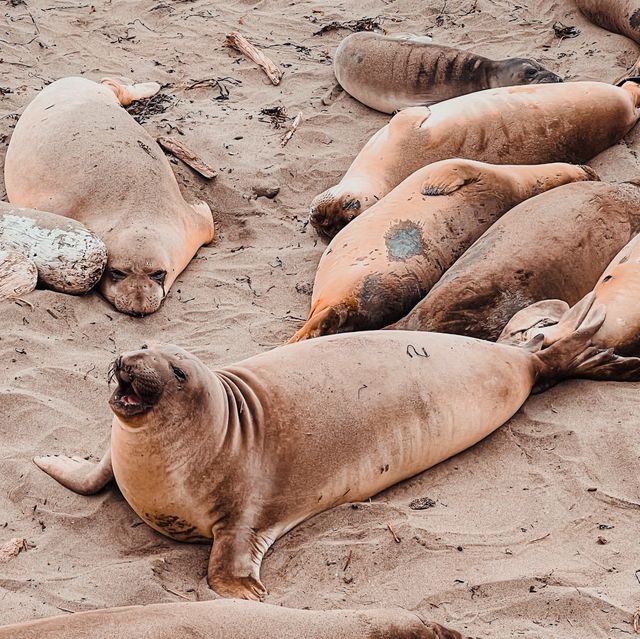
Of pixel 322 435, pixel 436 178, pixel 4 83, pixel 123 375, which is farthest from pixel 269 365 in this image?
pixel 4 83

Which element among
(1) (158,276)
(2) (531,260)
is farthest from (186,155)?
(2) (531,260)

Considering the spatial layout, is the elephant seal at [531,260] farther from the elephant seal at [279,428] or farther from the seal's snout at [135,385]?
the seal's snout at [135,385]

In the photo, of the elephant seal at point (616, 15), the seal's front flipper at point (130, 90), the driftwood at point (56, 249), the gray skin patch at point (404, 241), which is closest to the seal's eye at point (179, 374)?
the gray skin patch at point (404, 241)

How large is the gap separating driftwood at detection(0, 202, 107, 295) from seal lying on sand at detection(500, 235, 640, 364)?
211cm

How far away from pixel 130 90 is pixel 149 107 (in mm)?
184

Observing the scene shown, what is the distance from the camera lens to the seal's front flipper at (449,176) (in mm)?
5841

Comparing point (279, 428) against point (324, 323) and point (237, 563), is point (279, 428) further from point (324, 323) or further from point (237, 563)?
point (324, 323)

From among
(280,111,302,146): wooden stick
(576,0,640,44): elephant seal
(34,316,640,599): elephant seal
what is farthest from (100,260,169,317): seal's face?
(576,0,640,44): elephant seal

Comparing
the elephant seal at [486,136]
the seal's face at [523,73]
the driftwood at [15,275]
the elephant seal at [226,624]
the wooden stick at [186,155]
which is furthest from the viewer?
the seal's face at [523,73]

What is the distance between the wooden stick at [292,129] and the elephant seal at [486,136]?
3.01ft

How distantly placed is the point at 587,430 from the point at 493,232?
4.43ft

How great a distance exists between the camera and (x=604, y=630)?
331 centimetres

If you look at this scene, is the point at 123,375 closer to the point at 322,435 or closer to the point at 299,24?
the point at 322,435

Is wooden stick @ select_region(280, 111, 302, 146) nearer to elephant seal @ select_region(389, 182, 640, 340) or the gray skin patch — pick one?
the gray skin patch
